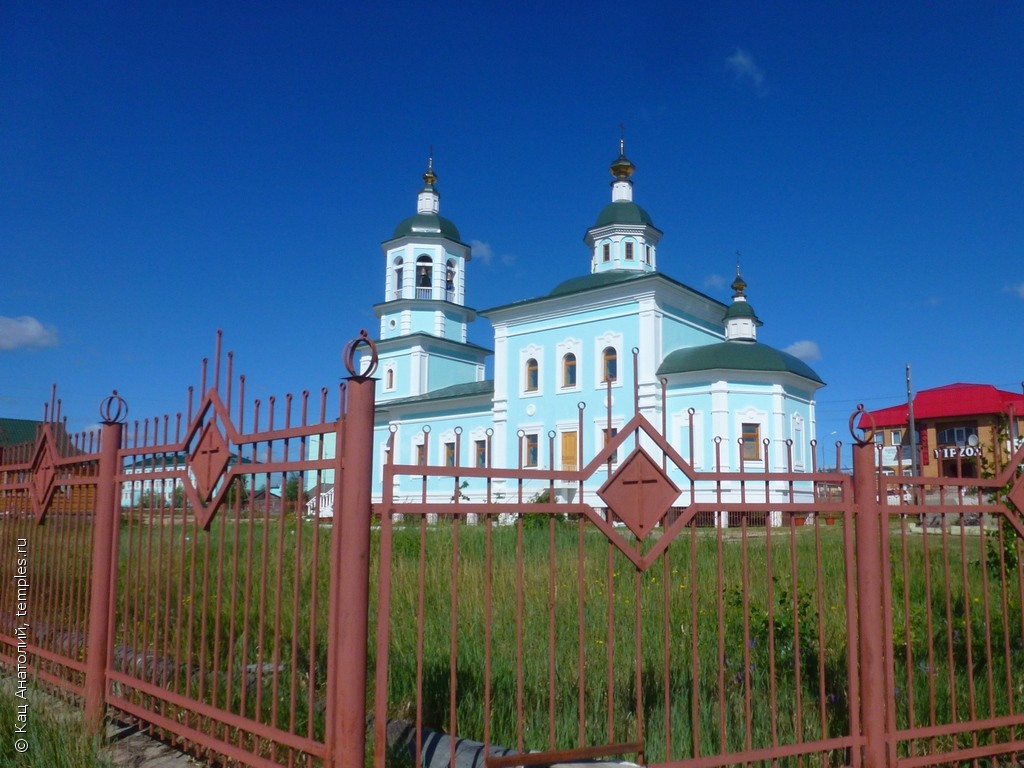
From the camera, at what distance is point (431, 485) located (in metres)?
26.1

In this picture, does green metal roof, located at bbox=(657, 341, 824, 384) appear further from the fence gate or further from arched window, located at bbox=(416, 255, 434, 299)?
the fence gate

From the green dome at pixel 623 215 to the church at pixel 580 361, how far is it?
56 millimetres

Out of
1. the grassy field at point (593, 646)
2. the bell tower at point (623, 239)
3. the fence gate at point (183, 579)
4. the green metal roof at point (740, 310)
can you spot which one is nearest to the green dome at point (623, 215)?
the bell tower at point (623, 239)

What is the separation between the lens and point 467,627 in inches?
211

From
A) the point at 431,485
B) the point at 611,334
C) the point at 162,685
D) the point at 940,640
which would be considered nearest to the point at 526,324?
the point at 611,334

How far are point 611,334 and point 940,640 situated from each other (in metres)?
Answer: 18.7

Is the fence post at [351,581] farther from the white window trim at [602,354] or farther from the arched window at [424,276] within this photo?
the arched window at [424,276]

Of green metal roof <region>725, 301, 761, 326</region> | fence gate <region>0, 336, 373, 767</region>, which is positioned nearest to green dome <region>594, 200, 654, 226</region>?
green metal roof <region>725, 301, 761, 326</region>

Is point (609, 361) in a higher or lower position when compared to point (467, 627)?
higher

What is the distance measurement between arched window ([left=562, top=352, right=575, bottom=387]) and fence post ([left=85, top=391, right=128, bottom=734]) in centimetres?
2111

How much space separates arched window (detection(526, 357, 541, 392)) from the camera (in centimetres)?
2578

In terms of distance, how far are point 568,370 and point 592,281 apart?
2905mm

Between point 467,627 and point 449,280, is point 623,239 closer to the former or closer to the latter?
point 449,280

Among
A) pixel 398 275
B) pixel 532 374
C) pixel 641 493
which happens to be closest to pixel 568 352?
pixel 532 374
